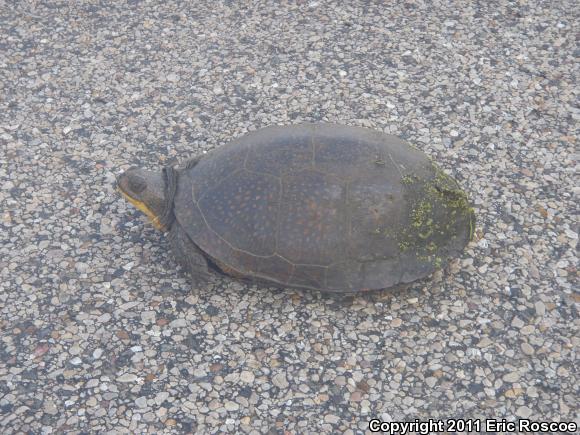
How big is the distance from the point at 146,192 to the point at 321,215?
1.50m

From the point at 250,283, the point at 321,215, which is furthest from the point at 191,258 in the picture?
the point at 321,215

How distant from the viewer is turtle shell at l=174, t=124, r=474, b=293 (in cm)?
494

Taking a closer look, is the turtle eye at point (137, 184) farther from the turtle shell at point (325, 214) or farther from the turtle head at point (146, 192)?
the turtle shell at point (325, 214)

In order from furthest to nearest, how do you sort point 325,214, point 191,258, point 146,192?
point 146,192 < point 191,258 < point 325,214

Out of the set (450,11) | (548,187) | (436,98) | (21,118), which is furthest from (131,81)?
(548,187)

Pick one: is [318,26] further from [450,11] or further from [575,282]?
[575,282]

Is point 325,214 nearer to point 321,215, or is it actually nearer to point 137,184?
point 321,215

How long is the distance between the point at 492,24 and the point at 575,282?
4.02 metres

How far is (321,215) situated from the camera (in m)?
4.92

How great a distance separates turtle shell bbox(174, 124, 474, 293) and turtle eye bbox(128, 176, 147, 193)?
0.47 m


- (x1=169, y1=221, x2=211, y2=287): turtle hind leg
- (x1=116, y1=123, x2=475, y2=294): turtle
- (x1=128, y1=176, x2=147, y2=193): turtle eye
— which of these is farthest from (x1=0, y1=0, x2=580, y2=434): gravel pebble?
(x1=128, y1=176, x2=147, y2=193): turtle eye

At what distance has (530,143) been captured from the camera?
261 inches

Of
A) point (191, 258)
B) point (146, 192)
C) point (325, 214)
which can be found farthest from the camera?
point (146, 192)

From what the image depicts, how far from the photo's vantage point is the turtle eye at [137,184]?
553 centimetres
